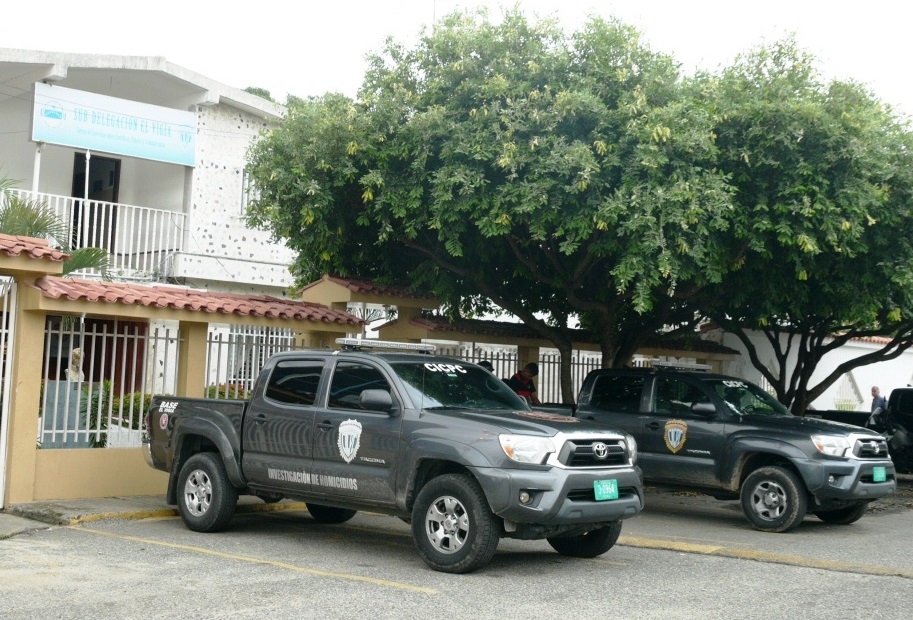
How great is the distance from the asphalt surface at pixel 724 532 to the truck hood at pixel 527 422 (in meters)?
2.02

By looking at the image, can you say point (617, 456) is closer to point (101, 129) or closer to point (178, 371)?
point (178, 371)

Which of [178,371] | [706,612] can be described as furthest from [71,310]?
[706,612]

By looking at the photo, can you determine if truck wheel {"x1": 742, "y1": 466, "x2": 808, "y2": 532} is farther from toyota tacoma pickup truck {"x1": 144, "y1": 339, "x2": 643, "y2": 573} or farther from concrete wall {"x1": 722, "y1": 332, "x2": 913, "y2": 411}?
concrete wall {"x1": 722, "y1": 332, "x2": 913, "y2": 411}

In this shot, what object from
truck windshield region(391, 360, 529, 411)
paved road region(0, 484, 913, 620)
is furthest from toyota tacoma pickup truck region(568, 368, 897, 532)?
truck windshield region(391, 360, 529, 411)

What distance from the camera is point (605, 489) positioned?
824 centimetres

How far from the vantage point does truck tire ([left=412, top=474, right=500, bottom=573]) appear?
794cm

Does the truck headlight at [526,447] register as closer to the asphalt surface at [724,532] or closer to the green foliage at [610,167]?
the asphalt surface at [724,532]

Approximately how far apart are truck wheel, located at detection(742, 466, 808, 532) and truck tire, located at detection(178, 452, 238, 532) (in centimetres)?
553

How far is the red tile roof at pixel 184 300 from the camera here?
36.2ft

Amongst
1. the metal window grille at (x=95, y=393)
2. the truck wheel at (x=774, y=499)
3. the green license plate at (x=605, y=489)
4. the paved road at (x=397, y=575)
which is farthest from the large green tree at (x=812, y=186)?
the metal window grille at (x=95, y=393)

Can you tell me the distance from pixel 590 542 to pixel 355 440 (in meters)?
2.21

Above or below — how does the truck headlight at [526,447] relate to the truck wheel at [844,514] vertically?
above

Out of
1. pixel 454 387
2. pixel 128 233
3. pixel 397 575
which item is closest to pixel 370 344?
pixel 454 387

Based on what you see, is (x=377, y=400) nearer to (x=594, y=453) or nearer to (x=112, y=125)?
(x=594, y=453)
